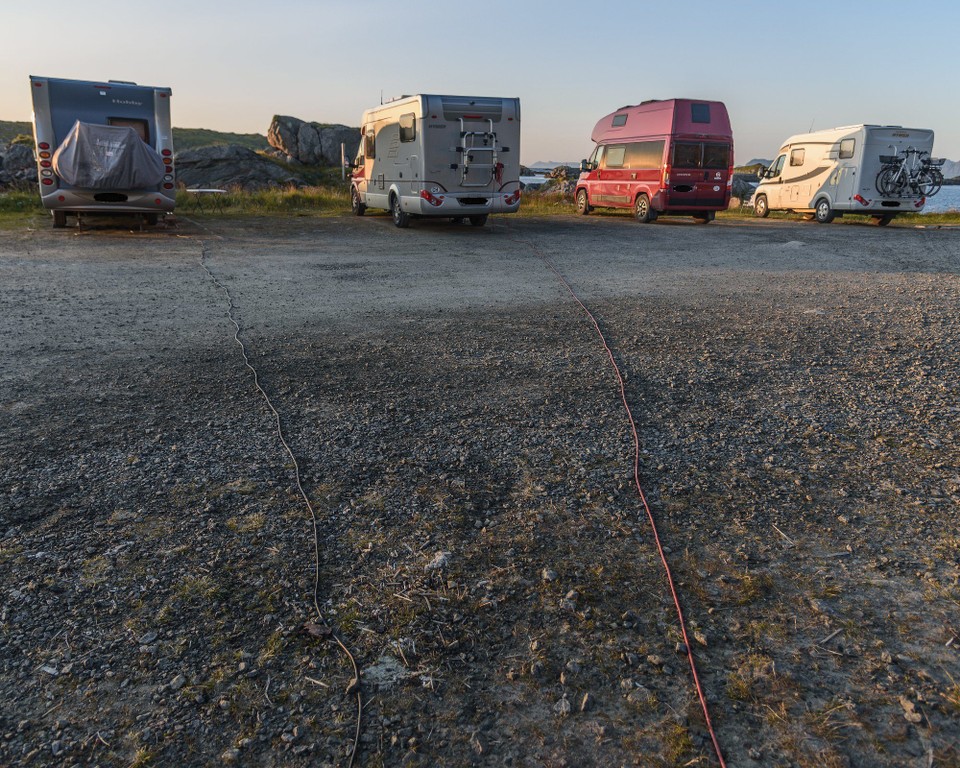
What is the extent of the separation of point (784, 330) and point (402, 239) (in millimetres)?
9524

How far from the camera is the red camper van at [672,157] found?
19141 mm

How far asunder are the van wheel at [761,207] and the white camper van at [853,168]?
1.64 m

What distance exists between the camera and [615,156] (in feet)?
71.5

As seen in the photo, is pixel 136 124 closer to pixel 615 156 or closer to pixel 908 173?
pixel 615 156

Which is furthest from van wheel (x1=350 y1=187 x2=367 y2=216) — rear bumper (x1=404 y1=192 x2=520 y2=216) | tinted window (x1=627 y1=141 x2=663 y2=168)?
tinted window (x1=627 y1=141 x2=663 y2=168)

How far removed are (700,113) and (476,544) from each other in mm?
18721

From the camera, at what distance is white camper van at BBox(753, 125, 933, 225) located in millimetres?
20172

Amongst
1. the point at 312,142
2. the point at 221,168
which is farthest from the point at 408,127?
the point at 312,142

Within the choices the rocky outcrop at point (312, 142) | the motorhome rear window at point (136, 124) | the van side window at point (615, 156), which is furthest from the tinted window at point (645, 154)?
the rocky outcrop at point (312, 142)

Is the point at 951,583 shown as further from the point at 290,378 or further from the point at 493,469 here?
the point at 290,378

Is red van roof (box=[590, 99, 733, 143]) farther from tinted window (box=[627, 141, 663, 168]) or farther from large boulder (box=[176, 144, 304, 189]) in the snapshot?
large boulder (box=[176, 144, 304, 189])

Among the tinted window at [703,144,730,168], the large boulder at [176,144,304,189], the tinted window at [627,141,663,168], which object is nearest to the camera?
the tinted window at [703,144,730,168]

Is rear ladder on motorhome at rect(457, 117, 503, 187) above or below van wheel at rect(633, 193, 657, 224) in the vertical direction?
above

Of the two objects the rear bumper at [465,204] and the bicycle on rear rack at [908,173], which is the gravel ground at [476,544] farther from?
the bicycle on rear rack at [908,173]
